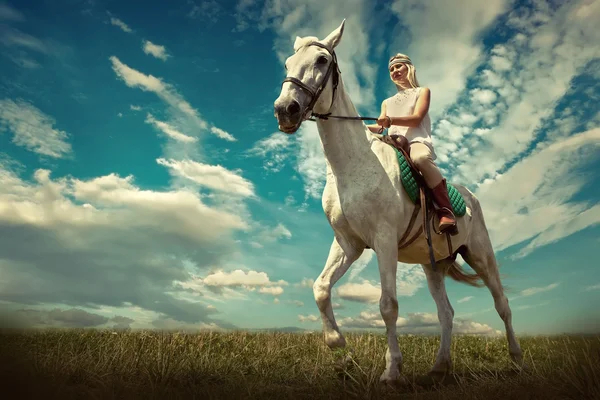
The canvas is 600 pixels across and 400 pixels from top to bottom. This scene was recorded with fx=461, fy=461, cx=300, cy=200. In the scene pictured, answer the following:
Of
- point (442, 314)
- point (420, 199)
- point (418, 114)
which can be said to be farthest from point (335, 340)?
point (418, 114)

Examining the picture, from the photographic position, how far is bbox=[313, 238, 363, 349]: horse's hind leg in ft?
16.8

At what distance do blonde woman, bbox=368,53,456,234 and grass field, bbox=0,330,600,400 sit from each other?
2.00 metres

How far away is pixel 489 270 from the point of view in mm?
6965

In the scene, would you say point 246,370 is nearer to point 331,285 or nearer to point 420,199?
point 331,285

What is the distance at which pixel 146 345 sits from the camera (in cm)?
659

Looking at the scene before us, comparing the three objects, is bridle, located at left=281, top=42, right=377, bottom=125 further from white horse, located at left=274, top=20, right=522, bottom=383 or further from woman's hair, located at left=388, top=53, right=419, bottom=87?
woman's hair, located at left=388, top=53, right=419, bottom=87

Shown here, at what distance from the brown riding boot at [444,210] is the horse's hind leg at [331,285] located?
1120 millimetres

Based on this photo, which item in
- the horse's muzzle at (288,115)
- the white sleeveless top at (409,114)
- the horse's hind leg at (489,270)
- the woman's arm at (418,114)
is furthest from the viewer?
the horse's hind leg at (489,270)

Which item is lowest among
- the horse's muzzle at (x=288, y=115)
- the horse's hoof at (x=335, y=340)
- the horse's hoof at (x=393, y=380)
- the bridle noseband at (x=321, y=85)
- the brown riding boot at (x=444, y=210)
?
the horse's hoof at (x=393, y=380)

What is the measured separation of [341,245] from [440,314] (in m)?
2.29

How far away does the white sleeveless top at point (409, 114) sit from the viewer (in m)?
5.94

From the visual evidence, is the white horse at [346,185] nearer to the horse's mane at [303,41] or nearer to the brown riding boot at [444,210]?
the horse's mane at [303,41]

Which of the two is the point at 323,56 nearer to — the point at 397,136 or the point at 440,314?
the point at 397,136

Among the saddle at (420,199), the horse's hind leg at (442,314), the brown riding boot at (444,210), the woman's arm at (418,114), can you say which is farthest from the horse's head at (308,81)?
the horse's hind leg at (442,314)
